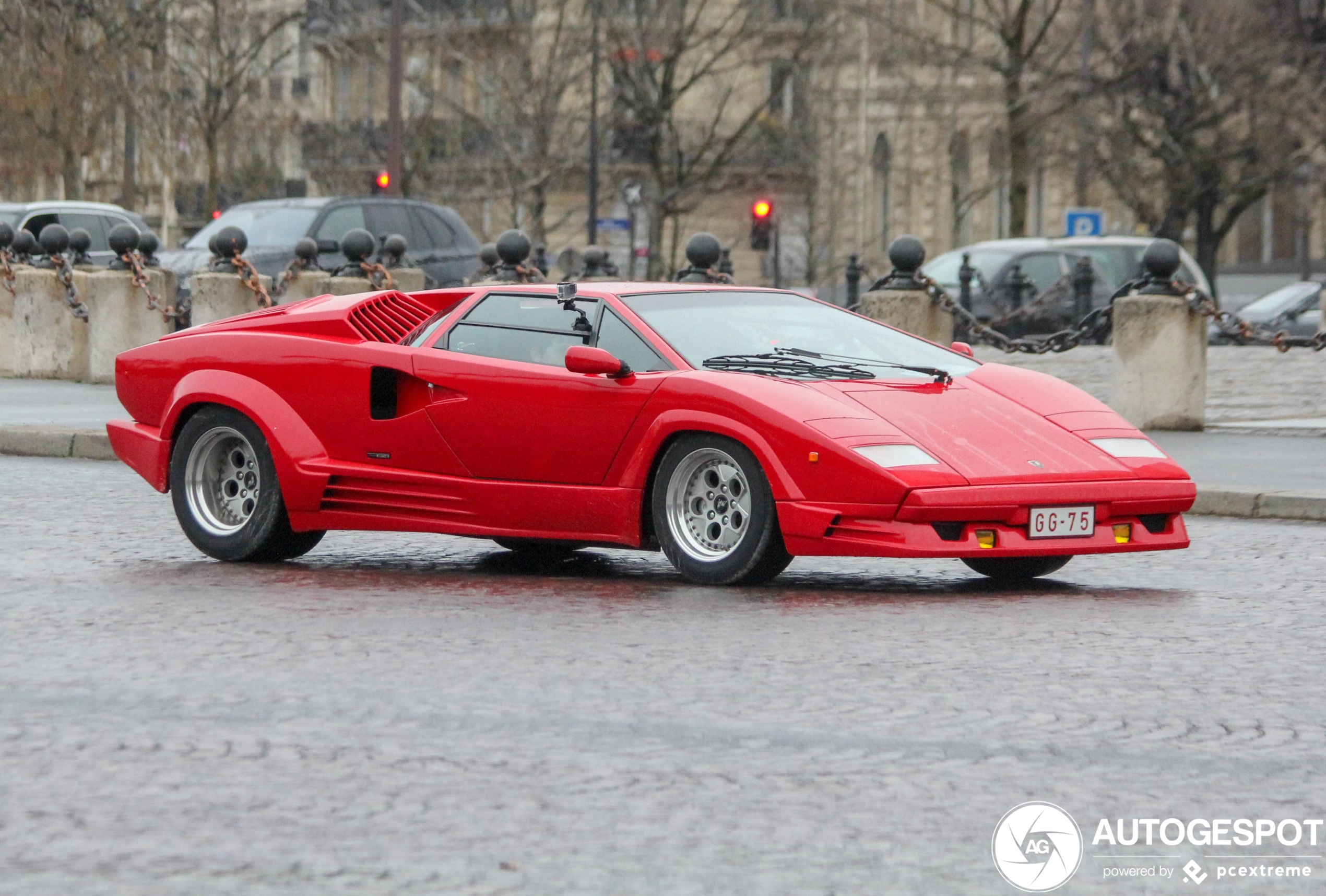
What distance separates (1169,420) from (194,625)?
31.1 ft

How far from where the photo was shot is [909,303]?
16.3 metres

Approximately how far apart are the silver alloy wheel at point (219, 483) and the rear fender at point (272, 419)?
0.15m

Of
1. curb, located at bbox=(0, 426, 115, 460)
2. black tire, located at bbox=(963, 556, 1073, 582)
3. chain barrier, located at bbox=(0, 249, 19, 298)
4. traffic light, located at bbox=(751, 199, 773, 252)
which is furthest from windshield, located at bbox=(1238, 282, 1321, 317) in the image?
black tire, located at bbox=(963, 556, 1073, 582)

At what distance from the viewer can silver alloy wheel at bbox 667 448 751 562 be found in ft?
27.9

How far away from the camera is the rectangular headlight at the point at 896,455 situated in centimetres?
814

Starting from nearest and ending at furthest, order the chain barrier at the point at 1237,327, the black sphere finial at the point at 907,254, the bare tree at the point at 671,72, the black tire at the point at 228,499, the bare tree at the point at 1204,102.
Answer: the black tire at the point at 228,499, the chain barrier at the point at 1237,327, the black sphere finial at the point at 907,254, the bare tree at the point at 1204,102, the bare tree at the point at 671,72

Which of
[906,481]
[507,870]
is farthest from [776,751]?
[906,481]

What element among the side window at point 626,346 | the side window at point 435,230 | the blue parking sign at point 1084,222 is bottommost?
the side window at point 626,346

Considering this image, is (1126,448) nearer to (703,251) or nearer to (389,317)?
(389,317)

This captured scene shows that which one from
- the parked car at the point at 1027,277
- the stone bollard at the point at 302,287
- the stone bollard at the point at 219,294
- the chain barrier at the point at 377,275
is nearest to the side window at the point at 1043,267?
the parked car at the point at 1027,277

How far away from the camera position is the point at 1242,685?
21.5ft

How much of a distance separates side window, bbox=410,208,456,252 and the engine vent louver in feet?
54.1

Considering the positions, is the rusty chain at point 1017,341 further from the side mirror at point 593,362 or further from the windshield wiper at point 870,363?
the side mirror at point 593,362

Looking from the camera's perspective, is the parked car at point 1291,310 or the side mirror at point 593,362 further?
the parked car at point 1291,310
